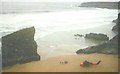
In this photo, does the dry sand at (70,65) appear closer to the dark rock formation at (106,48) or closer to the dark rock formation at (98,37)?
the dark rock formation at (106,48)

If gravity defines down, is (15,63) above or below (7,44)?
below

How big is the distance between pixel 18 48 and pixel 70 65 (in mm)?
2786

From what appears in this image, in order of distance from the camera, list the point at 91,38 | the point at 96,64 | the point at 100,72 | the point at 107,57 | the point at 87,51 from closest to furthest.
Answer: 1. the point at 100,72
2. the point at 96,64
3. the point at 107,57
4. the point at 87,51
5. the point at 91,38

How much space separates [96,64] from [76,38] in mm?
7104

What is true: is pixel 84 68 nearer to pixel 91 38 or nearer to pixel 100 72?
pixel 100 72

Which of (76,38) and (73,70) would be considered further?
(76,38)

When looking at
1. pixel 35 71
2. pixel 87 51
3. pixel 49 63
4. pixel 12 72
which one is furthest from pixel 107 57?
pixel 12 72

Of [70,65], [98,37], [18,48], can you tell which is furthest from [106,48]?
[18,48]

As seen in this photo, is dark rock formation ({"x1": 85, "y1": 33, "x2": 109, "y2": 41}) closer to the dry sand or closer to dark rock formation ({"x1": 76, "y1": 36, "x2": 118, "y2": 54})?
dark rock formation ({"x1": 76, "y1": 36, "x2": 118, "y2": 54})

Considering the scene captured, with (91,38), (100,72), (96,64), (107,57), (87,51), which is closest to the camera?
(100,72)

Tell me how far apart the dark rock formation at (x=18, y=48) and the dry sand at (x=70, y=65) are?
33 centimetres

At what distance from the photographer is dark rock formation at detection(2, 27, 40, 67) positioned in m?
12.1

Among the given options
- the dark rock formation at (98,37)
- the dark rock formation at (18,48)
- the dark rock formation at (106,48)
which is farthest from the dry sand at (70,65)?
the dark rock formation at (98,37)

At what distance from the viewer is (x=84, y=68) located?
37.8ft
